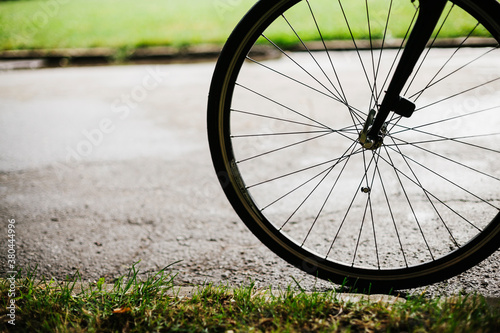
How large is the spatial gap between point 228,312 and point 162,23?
7979 mm

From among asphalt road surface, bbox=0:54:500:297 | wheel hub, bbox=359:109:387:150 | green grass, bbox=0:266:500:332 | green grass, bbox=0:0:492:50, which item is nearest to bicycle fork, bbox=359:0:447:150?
wheel hub, bbox=359:109:387:150

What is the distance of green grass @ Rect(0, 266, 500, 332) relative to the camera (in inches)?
62.5

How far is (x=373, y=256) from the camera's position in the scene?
2178mm

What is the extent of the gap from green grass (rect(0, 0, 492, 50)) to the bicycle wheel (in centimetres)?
113

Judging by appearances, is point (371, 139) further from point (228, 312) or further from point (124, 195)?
point (124, 195)

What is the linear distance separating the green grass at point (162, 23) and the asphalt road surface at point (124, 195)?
2.65 metres

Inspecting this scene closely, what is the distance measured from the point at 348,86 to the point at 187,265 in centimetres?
319

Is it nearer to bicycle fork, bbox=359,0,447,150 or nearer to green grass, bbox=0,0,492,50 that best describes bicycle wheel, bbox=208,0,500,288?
bicycle fork, bbox=359,0,447,150

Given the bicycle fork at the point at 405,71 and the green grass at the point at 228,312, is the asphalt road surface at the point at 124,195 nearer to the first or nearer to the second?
the green grass at the point at 228,312

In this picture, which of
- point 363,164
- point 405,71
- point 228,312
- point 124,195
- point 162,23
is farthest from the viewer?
point 162,23

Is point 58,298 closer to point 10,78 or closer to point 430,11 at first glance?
point 430,11

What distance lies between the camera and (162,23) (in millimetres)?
8750

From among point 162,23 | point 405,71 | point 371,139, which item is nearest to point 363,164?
point 371,139

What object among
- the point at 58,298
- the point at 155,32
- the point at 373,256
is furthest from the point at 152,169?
the point at 155,32
